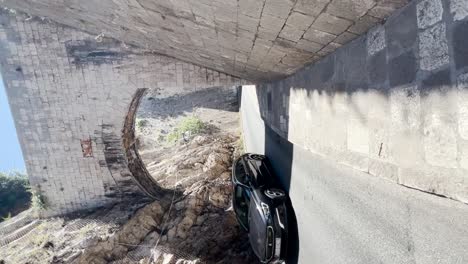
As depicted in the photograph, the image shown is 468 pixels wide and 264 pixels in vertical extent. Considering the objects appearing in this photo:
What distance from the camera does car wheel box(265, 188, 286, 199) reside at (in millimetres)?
7094

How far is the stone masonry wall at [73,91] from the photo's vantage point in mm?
9391

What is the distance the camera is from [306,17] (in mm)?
3377

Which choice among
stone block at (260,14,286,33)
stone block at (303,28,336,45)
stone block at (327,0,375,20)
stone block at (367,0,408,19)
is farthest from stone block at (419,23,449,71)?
stone block at (260,14,286,33)

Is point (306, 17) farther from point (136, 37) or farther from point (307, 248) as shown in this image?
point (136, 37)

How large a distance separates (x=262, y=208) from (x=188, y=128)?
10.1m

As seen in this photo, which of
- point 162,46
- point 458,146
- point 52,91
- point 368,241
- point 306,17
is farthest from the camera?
point 52,91

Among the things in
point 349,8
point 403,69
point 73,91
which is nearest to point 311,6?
point 349,8

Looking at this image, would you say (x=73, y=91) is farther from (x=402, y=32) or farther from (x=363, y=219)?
(x=402, y=32)

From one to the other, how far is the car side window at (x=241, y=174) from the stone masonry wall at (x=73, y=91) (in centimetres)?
234

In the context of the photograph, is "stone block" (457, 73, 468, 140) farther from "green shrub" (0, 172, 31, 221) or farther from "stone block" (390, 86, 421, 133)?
"green shrub" (0, 172, 31, 221)

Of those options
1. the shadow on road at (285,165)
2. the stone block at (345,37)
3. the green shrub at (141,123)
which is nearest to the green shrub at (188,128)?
the green shrub at (141,123)

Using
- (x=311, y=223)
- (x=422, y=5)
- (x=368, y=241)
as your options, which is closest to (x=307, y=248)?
(x=311, y=223)

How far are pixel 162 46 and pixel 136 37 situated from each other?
2.00ft

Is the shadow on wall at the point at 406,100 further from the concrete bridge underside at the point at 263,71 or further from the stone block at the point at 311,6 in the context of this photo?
the stone block at the point at 311,6
